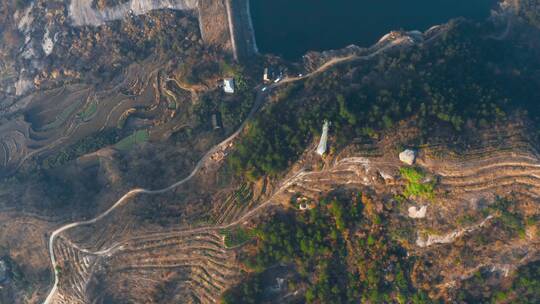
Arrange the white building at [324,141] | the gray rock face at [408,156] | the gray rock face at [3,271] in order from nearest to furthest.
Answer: the gray rock face at [408,156]
the white building at [324,141]
the gray rock face at [3,271]

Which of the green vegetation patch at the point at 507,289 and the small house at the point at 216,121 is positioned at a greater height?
the small house at the point at 216,121

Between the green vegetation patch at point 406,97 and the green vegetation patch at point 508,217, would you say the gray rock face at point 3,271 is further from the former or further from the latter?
the green vegetation patch at point 508,217

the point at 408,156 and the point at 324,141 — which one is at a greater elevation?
the point at 324,141

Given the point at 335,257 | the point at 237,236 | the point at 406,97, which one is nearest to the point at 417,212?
the point at 335,257

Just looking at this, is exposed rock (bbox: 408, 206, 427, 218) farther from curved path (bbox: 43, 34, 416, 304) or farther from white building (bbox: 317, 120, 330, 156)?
curved path (bbox: 43, 34, 416, 304)

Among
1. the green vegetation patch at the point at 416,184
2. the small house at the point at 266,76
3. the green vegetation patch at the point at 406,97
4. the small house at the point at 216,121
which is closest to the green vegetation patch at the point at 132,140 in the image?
the small house at the point at 216,121

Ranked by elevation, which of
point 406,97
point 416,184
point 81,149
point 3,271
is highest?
point 406,97

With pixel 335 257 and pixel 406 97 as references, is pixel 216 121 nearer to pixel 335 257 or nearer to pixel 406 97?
pixel 335 257

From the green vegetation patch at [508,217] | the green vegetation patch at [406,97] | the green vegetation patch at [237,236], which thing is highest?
the green vegetation patch at [406,97]
